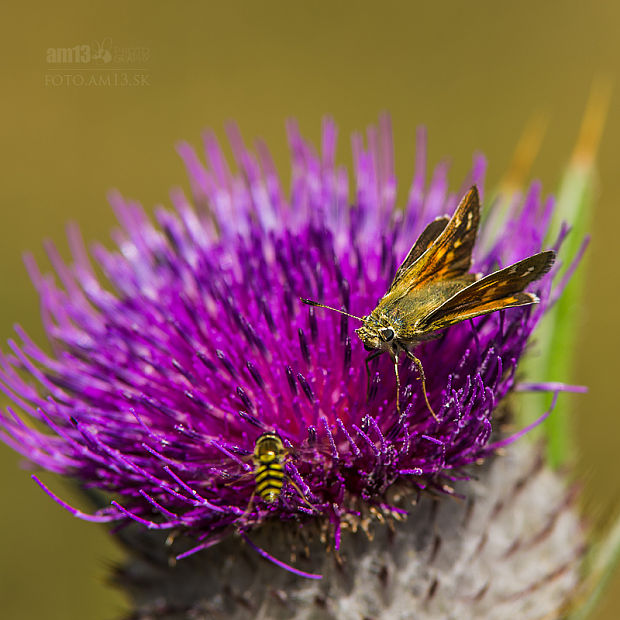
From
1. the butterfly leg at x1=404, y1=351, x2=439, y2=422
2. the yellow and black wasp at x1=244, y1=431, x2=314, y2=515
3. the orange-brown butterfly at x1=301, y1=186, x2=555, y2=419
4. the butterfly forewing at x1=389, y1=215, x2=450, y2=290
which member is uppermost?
the butterfly forewing at x1=389, y1=215, x2=450, y2=290

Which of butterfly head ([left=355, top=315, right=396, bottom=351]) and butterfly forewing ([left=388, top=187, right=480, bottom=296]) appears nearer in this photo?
butterfly head ([left=355, top=315, right=396, bottom=351])

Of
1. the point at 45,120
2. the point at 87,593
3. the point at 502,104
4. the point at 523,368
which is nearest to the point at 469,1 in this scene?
the point at 502,104

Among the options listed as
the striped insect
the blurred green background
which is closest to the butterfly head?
the striped insect

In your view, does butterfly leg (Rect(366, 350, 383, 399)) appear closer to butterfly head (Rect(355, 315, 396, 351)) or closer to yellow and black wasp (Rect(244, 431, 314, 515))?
butterfly head (Rect(355, 315, 396, 351))

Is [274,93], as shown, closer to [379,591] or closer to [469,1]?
[469,1]

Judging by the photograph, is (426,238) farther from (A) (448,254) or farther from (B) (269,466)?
(B) (269,466)

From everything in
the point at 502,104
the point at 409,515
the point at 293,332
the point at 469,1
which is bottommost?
the point at 409,515
